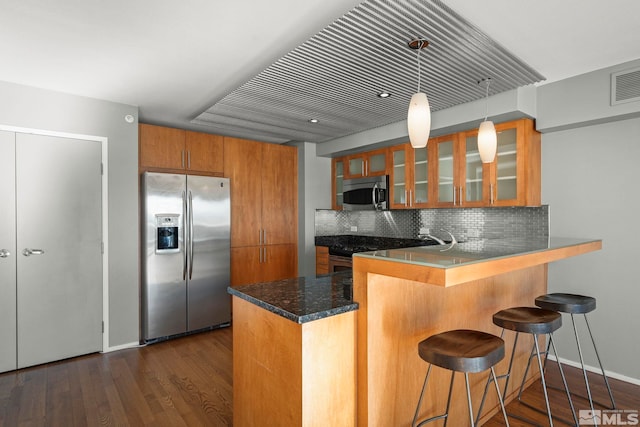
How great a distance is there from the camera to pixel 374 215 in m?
5.09

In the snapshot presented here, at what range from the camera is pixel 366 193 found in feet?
14.9

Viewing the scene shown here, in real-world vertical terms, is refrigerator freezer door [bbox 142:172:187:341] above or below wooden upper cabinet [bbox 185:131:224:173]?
below

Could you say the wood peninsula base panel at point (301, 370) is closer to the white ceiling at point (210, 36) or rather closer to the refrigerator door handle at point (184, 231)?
the white ceiling at point (210, 36)

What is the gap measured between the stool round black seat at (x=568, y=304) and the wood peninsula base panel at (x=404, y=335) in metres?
0.34

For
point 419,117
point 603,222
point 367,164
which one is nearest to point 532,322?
point 419,117

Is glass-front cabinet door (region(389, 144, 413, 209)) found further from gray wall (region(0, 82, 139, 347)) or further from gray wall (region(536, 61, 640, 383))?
gray wall (region(0, 82, 139, 347))

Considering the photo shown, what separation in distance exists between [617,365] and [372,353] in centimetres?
257

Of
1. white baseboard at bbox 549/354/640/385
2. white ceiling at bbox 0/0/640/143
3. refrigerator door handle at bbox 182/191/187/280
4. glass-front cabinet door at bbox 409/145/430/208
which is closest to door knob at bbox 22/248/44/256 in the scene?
refrigerator door handle at bbox 182/191/187/280

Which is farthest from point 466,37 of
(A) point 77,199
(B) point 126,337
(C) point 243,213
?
(B) point 126,337

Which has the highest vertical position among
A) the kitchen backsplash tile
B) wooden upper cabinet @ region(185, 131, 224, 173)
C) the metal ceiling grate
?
the metal ceiling grate

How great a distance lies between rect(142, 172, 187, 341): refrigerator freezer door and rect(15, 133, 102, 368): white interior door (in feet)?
1.34

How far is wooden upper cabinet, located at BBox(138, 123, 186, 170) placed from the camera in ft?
12.1

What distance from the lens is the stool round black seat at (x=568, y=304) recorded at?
2189mm

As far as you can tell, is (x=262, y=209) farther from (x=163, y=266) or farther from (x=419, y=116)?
(x=419, y=116)
